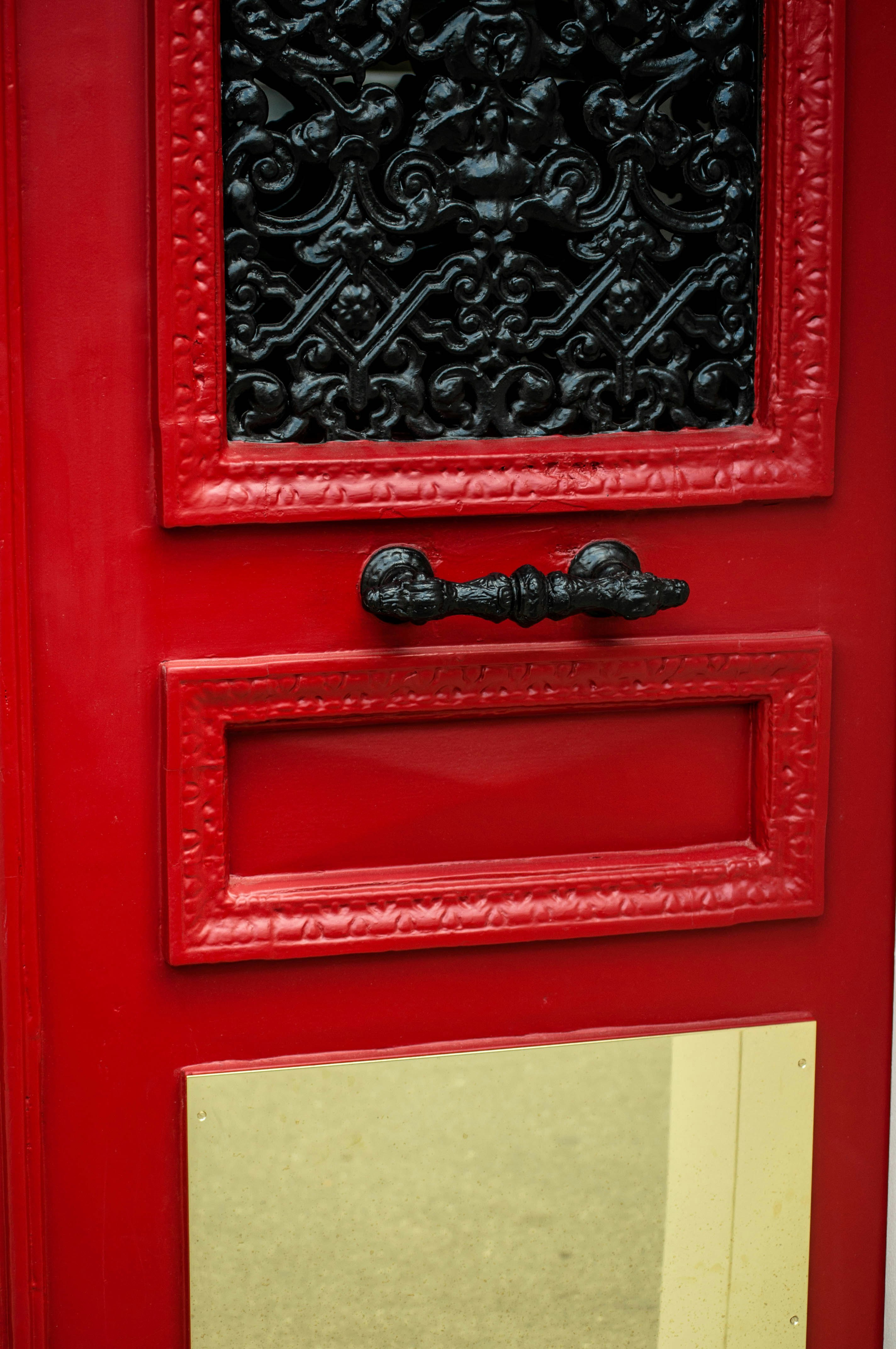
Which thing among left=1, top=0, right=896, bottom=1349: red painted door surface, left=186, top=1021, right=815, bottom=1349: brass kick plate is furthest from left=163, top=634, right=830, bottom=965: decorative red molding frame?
left=186, top=1021, right=815, bottom=1349: brass kick plate

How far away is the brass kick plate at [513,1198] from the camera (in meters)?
0.91

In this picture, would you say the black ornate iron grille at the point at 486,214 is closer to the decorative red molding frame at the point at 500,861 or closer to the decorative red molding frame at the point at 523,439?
the decorative red molding frame at the point at 523,439

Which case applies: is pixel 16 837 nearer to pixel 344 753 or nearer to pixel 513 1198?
pixel 344 753

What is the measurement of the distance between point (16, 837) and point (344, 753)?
9.9 inches

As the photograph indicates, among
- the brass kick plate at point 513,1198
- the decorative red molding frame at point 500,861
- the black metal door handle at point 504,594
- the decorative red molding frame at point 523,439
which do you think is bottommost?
the brass kick plate at point 513,1198

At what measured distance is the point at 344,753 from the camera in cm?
91

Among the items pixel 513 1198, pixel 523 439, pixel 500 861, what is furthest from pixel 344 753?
pixel 513 1198

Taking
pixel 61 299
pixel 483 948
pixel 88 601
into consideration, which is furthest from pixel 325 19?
pixel 483 948

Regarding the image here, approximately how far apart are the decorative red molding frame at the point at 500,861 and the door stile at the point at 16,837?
108mm

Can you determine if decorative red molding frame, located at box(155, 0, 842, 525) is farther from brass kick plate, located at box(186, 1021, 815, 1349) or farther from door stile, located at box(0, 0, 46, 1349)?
brass kick plate, located at box(186, 1021, 815, 1349)

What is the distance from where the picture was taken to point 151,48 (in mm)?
821

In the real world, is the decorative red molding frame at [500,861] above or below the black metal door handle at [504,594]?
below

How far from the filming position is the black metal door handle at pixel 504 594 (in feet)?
2.75

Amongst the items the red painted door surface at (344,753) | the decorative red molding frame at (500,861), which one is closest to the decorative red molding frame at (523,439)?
the red painted door surface at (344,753)
